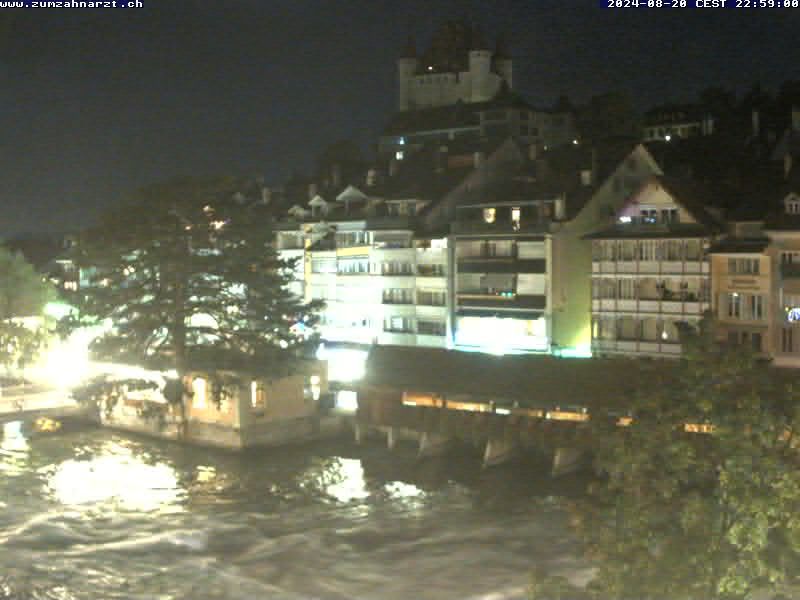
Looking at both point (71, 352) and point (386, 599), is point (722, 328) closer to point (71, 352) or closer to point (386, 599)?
point (386, 599)

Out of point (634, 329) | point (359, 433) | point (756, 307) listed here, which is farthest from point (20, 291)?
point (756, 307)

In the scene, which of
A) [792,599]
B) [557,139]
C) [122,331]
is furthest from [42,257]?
[792,599]

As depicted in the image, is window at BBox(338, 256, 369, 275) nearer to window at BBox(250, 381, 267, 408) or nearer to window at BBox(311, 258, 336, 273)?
window at BBox(311, 258, 336, 273)

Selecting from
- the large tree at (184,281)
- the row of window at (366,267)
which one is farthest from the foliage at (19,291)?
the large tree at (184,281)

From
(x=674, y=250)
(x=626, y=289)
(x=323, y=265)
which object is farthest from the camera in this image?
(x=323, y=265)

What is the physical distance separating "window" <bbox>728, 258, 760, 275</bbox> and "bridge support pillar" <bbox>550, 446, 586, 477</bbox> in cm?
1042

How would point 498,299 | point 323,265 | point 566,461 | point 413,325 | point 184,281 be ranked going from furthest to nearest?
point 323,265, point 413,325, point 498,299, point 184,281, point 566,461

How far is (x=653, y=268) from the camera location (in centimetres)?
4622

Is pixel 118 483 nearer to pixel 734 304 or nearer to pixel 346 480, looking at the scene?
pixel 346 480

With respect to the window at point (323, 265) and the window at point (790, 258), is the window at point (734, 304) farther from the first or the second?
the window at point (323, 265)

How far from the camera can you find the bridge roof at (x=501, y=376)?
39.0 metres

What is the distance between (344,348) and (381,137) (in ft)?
95.1

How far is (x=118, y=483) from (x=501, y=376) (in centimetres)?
1440

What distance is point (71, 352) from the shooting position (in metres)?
63.8
